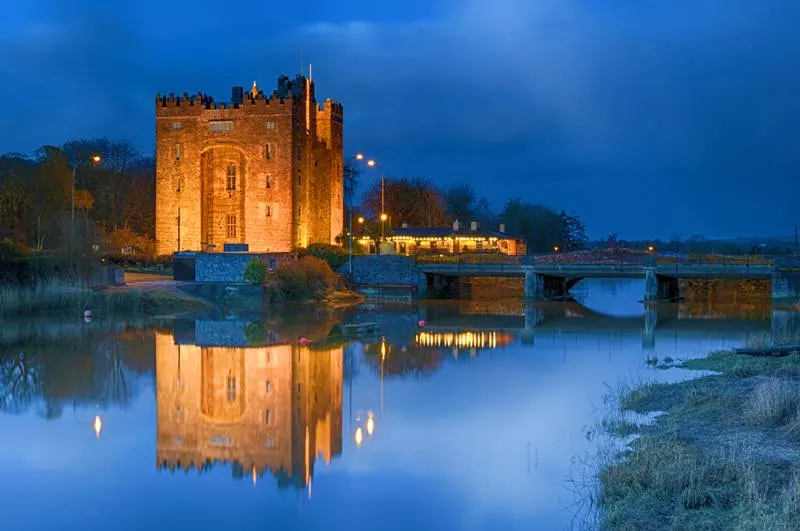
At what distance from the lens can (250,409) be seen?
63.8 ft

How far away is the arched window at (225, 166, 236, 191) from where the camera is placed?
61750 mm

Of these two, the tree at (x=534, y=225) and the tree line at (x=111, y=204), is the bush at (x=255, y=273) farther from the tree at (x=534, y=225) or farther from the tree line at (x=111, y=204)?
the tree at (x=534, y=225)

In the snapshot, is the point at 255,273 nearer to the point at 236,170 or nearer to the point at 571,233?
the point at 236,170

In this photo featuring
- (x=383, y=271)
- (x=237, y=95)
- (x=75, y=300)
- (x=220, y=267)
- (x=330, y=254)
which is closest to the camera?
(x=75, y=300)

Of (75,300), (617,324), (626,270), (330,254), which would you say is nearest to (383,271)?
(330,254)

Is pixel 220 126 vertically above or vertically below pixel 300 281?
above

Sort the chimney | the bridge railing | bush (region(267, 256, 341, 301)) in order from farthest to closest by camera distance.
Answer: the chimney
the bridge railing
bush (region(267, 256, 341, 301))

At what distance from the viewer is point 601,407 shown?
19422 mm

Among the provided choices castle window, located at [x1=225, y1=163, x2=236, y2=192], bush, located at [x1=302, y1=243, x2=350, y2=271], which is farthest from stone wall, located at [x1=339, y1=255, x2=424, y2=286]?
castle window, located at [x1=225, y1=163, x2=236, y2=192]

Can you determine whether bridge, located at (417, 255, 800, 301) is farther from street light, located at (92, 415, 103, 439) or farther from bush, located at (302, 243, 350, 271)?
street light, located at (92, 415, 103, 439)

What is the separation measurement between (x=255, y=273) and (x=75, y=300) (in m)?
12.9

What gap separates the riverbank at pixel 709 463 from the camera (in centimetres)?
1066

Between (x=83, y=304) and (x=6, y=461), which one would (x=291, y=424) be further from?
(x=83, y=304)

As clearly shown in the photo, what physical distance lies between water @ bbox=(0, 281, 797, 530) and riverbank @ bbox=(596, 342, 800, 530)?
91cm
